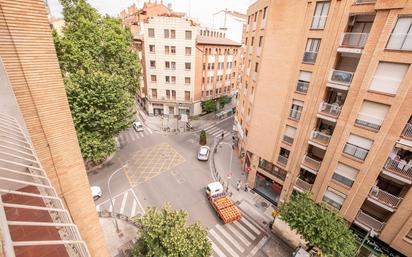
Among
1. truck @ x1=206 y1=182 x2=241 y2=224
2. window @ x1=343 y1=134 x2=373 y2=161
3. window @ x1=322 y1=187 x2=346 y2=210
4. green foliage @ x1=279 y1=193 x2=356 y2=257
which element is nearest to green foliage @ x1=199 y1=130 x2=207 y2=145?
truck @ x1=206 y1=182 x2=241 y2=224

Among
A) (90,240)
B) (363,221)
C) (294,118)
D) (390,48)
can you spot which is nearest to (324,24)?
(390,48)

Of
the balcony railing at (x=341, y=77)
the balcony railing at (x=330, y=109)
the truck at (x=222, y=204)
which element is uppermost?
the balcony railing at (x=341, y=77)

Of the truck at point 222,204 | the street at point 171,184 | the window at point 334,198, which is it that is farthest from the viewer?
the truck at point 222,204

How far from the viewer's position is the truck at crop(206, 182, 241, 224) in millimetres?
18219

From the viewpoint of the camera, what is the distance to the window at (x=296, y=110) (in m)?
16.7

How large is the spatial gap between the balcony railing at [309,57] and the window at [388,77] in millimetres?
4043

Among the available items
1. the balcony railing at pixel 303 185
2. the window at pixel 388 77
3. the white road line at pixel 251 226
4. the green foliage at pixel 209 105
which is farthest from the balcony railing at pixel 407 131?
the green foliage at pixel 209 105

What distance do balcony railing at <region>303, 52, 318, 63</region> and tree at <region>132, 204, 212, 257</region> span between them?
575 inches

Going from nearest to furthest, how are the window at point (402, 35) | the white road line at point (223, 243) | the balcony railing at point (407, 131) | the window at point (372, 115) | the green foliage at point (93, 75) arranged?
the window at point (402, 35)
the balcony railing at point (407, 131)
the window at point (372, 115)
the white road line at point (223, 243)
the green foliage at point (93, 75)

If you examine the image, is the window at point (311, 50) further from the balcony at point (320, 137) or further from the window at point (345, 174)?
the window at point (345, 174)

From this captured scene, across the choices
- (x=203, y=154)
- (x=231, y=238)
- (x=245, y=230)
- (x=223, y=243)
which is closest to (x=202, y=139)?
(x=203, y=154)

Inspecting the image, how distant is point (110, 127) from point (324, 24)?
69.1 feet

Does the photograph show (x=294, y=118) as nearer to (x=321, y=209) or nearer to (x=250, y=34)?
(x=321, y=209)

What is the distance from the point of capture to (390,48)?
38.2 feet
